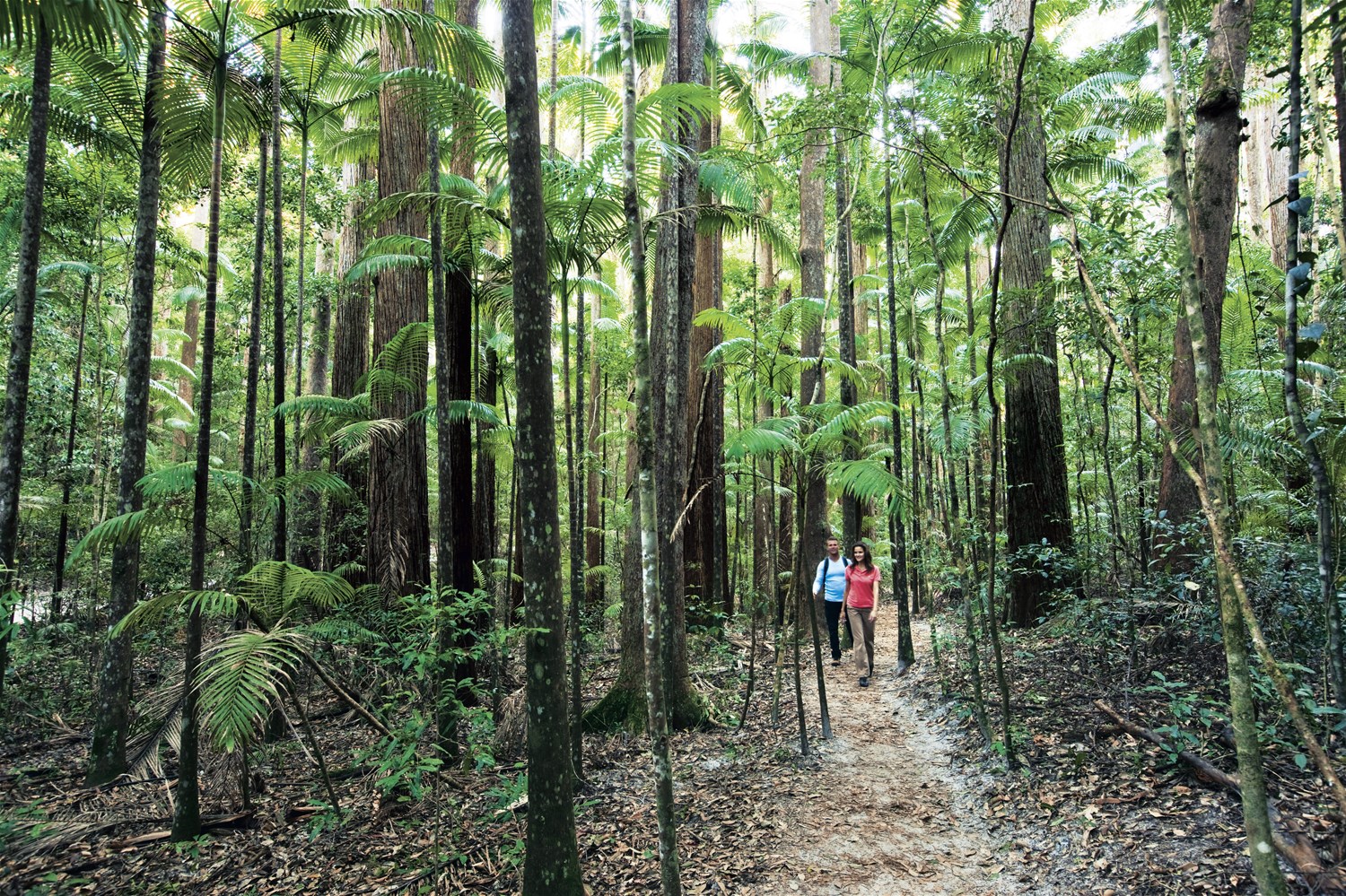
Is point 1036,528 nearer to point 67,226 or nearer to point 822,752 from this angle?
point 822,752

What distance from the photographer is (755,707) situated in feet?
23.3

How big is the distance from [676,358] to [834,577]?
454 cm

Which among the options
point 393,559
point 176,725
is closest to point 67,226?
point 393,559

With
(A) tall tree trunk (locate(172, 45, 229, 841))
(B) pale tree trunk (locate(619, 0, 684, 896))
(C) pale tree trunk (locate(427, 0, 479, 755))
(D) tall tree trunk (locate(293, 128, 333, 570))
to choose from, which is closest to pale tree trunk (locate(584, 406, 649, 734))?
(C) pale tree trunk (locate(427, 0, 479, 755))

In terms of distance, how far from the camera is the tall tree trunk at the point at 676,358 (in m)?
5.68

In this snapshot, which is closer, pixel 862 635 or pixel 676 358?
pixel 676 358

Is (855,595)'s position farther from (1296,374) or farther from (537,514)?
(537,514)

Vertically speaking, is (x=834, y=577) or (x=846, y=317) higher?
(x=846, y=317)

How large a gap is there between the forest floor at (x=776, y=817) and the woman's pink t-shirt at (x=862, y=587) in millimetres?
2082

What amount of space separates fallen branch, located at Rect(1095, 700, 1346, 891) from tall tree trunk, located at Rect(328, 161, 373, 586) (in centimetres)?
787

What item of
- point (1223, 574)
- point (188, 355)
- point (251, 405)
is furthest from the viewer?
point (188, 355)

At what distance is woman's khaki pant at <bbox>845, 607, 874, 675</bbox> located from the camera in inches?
326

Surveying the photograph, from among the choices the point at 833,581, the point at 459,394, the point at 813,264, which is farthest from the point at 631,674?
the point at 813,264

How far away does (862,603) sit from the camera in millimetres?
8211
